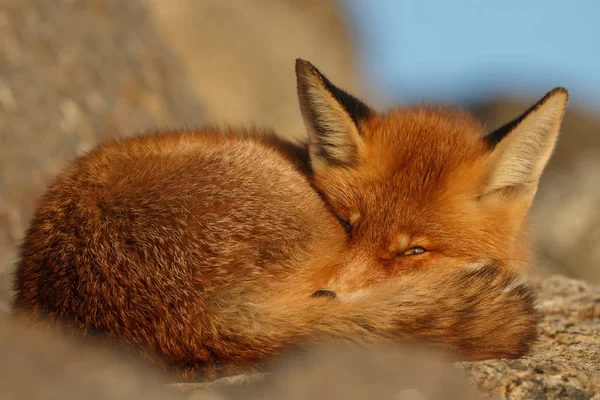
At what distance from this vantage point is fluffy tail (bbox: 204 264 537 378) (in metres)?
3.06

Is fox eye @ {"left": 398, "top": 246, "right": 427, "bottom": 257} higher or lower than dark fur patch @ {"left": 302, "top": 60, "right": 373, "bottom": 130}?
lower

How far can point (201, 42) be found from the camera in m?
17.3

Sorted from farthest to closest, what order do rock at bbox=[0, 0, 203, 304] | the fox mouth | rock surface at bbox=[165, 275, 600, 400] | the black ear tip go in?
rock at bbox=[0, 0, 203, 304] → the black ear tip → the fox mouth → rock surface at bbox=[165, 275, 600, 400]

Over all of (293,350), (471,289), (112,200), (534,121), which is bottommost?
(293,350)

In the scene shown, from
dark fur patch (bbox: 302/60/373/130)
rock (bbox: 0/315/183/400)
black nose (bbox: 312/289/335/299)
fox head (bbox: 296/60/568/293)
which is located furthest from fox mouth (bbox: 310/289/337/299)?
dark fur patch (bbox: 302/60/373/130)

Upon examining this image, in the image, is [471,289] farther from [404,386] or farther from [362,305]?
[404,386]

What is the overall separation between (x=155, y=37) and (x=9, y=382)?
699cm

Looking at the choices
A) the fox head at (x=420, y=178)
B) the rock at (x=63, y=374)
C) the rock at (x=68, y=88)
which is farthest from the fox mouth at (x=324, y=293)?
the rock at (x=68, y=88)

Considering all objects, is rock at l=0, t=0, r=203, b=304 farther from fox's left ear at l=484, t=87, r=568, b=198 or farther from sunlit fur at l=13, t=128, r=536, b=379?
fox's left ear at l=484, t=87, r=568, b=198

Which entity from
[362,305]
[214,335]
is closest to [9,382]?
[214,335]

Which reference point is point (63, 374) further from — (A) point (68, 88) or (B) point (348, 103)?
(A) point (68, 88)

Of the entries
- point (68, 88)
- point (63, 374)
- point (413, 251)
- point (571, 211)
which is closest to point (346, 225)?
point (413, 251)

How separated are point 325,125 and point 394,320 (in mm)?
1713

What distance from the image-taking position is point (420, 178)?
4.14 meters
